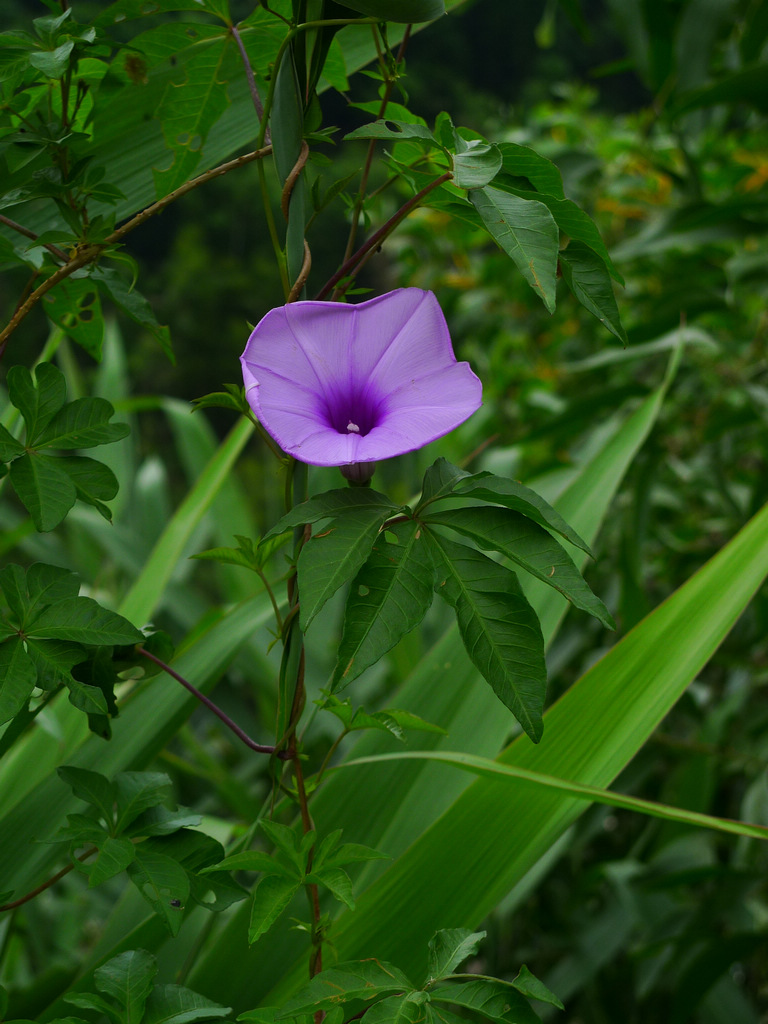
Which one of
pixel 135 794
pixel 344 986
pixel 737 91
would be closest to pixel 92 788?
pixel 135 794

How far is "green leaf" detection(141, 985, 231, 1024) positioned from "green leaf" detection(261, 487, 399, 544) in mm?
142

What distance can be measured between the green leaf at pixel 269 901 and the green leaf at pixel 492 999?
0.15 feet

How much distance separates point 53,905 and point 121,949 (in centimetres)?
130

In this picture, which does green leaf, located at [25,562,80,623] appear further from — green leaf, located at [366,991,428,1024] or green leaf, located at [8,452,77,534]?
green leaf, located at [366,991,428,1024]

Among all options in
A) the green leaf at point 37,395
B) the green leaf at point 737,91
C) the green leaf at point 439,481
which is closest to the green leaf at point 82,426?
the green leaf at point 37,395

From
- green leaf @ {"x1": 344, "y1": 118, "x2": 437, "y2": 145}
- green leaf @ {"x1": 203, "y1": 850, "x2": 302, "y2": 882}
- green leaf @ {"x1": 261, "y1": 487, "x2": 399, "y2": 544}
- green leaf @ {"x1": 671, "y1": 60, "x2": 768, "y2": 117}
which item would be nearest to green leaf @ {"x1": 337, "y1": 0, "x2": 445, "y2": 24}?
green leaf @ {"x1": 344, "y1": 118, "x2": 437, "y2": 145}

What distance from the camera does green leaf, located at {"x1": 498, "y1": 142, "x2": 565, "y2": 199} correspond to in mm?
249

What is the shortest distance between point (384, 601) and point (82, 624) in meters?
0.11

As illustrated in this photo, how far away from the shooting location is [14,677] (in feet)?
0.82

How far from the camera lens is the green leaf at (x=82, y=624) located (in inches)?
10.3

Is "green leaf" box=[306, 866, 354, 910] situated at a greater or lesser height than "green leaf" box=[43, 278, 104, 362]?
lesser

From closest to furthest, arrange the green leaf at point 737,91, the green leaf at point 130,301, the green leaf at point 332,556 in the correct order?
the green leaf at point 332,556
the green leaf at point 130,301
the green leaf at point 737,91

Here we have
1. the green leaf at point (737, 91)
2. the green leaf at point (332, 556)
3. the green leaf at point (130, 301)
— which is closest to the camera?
the green leaf at point (332, 556)

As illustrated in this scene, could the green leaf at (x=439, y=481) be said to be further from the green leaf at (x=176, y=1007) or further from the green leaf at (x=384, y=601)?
the green leaf at (x=176, y=1007)
